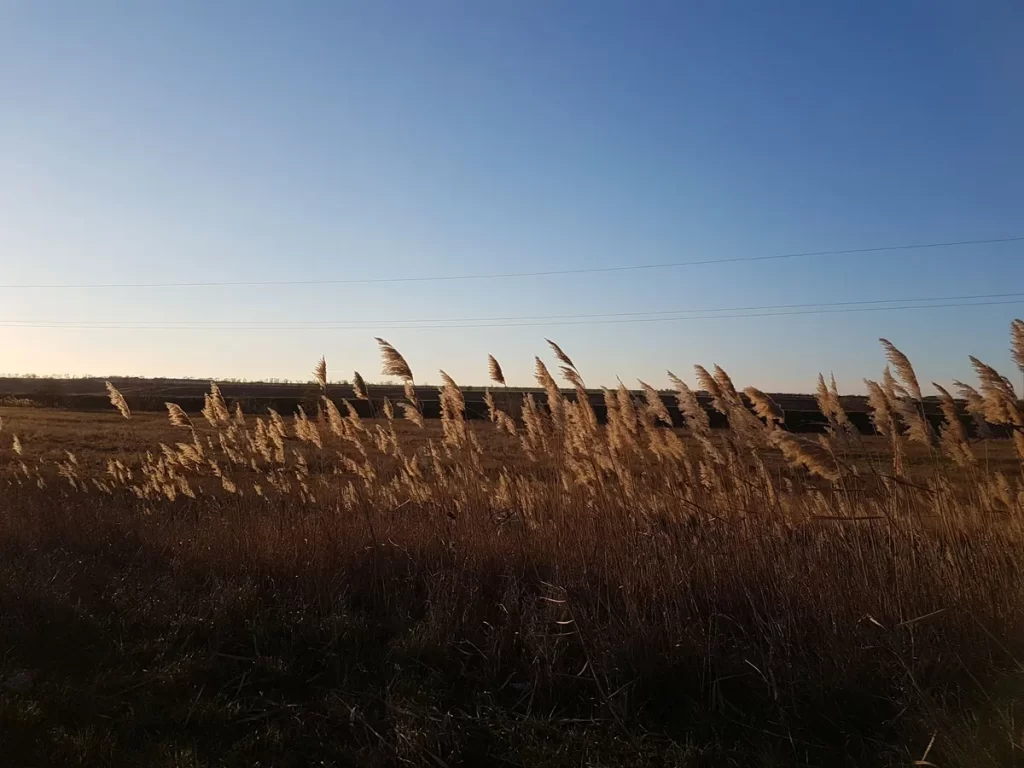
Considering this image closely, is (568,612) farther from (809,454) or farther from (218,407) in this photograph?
(218,407)

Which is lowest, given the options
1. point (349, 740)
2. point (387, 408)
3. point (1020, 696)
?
point (349, 740)

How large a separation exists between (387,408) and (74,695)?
5058 mm

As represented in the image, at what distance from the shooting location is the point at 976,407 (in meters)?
5.81

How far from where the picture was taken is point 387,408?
8.78 metres

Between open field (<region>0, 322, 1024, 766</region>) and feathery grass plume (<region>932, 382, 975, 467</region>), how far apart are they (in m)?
0.02

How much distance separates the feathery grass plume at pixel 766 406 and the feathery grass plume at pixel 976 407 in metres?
1.30

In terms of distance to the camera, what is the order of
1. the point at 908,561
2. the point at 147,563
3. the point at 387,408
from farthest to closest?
the point at 387,408, the point at 147,563, the point at 908,561

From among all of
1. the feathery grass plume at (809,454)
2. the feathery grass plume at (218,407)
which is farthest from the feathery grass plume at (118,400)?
the feathery grass plume at (809,454)

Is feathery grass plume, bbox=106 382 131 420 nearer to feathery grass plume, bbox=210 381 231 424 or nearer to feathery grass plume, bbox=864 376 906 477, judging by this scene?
feathery grass plume, bbox=210 381 231 424

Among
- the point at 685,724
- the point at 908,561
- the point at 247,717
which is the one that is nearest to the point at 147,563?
the point at 247,717

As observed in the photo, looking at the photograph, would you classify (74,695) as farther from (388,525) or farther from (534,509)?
(534,509)

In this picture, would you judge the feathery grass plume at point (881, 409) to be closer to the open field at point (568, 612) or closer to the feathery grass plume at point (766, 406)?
the open field at point (568, 612)

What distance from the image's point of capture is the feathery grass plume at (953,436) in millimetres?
5949

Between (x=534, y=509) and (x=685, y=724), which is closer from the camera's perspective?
(x=685, y=724)
